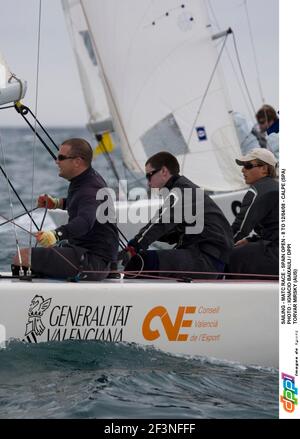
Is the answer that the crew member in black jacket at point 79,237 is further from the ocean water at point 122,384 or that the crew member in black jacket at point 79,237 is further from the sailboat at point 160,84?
the sailboat at point 160,84

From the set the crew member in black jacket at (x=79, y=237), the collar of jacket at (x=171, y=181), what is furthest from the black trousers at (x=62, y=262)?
the collar of jacket at (x=171, y=181)

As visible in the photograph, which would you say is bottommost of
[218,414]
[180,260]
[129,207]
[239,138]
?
[218,414]

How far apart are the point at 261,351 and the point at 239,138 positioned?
5701mm

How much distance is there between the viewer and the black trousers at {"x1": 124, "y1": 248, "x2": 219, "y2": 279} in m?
5.18

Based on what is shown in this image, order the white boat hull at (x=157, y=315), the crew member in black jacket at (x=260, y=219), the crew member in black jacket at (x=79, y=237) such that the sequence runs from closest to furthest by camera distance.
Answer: the white boat hull at (x=157, y=315) → the crew member in black jacket at (x=79, y=237) → the crew member in black jacket at (x=260, y=219)

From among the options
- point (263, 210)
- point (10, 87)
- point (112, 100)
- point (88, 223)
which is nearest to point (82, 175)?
point (88, 223)

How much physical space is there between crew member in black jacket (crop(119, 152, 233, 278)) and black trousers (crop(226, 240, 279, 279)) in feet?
0.40

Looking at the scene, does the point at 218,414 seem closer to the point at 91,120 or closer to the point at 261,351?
the point at 261,351

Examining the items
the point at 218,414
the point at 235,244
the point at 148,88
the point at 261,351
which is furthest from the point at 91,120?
the point at 218,414

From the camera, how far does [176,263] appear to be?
5180 mm

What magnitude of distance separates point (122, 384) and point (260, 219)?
127cm

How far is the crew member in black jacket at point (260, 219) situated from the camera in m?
5.21

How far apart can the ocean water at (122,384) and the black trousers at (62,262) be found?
400 mm

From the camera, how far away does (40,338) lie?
4.79 m
